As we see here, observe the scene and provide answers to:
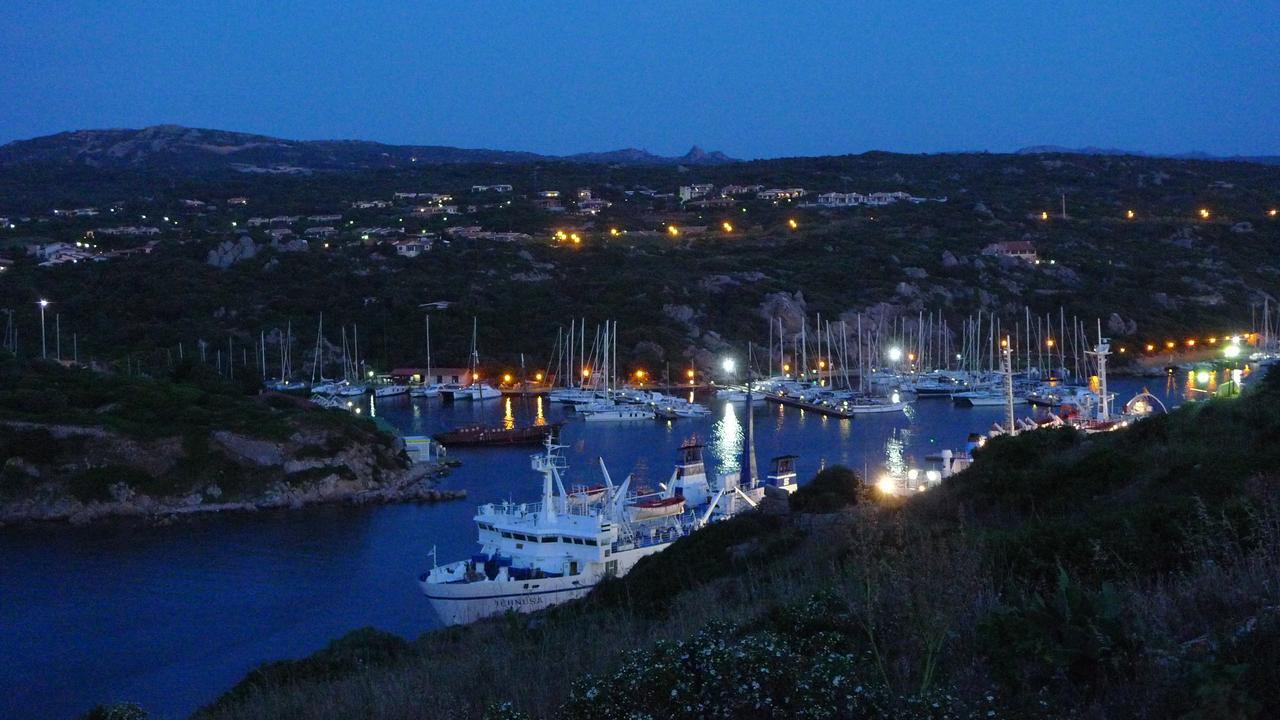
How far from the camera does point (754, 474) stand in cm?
2086

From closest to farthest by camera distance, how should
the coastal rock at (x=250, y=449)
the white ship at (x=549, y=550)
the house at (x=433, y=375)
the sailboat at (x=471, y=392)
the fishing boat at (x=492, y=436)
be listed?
the white ship at (x=549, y=550), the coastal rock at (x=250, y=449), the fishing boat at (x=492, y=436), the sailboat at (x=471, y=392), the house at (x=433, y=375)

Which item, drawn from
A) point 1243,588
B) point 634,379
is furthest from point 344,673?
point 634,379

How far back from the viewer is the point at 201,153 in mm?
111312

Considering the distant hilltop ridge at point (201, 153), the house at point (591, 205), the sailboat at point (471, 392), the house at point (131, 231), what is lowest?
the sailboat at point (471, 392)

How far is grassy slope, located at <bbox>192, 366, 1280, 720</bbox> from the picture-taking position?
3410 millimetres

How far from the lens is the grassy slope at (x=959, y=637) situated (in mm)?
3410

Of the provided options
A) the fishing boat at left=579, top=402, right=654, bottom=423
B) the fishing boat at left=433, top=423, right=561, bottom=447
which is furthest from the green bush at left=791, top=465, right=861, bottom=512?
the fishing boat at left=579, top=402, right=654, bottom=423

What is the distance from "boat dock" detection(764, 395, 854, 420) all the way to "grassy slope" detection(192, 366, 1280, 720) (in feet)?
91.1

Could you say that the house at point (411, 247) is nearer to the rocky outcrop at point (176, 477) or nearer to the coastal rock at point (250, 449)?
the rocky outcrop at point (176, 477)

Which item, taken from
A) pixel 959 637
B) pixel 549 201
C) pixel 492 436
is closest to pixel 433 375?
pixel 492 436

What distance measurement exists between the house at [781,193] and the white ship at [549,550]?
5886cm

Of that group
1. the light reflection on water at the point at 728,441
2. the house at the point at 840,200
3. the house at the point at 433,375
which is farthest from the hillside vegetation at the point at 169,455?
the house at the point at 840,200

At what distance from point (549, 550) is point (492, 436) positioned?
53.1ft

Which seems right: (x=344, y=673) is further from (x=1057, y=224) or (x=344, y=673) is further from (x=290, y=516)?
(x=1057, y=224)
